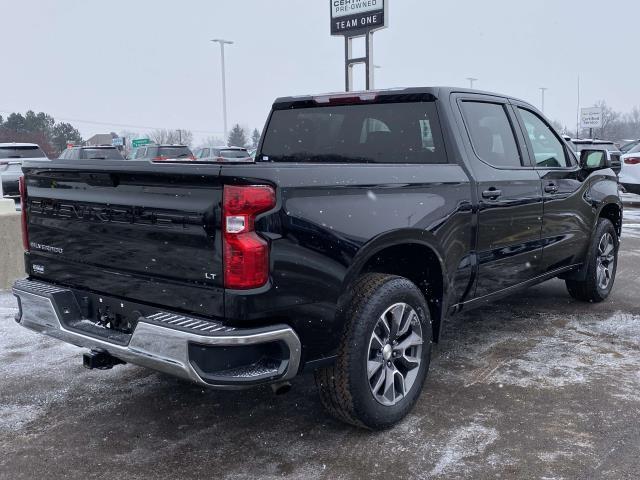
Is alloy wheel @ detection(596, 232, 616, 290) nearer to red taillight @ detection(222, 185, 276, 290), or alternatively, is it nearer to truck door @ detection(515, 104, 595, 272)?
truck door @ detection(515, 104, 595, 272)

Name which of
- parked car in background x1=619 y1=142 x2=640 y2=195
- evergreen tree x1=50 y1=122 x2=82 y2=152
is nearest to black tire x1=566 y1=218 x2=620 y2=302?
parked car in background x1=619 y1=142 x2=640 y2=195

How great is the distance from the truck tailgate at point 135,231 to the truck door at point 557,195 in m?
2.98

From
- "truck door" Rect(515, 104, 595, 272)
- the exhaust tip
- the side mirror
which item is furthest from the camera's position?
the side mirror

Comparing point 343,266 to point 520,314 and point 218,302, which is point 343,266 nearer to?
point 218,302

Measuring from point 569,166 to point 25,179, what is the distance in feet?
13.6

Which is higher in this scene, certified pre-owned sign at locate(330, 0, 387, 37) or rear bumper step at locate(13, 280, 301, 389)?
certified pre-owned sign at locate(330, 0, 387, 37)

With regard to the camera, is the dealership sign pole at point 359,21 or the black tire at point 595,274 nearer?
the black tire at point 595,274

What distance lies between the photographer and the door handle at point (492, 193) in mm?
4141

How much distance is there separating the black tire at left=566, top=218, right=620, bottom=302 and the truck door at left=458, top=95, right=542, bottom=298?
112 cm

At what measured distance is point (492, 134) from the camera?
452 centimetres

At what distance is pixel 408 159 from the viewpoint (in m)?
4.17

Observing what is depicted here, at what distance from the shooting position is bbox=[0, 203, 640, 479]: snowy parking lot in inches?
121

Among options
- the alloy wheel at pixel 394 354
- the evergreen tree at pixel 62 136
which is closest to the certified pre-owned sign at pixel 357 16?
the alloy wheel at pixel 394 354

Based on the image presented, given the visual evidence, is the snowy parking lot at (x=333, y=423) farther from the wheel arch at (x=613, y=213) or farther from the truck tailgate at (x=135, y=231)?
the wheel arch at (x=613, y=213)
